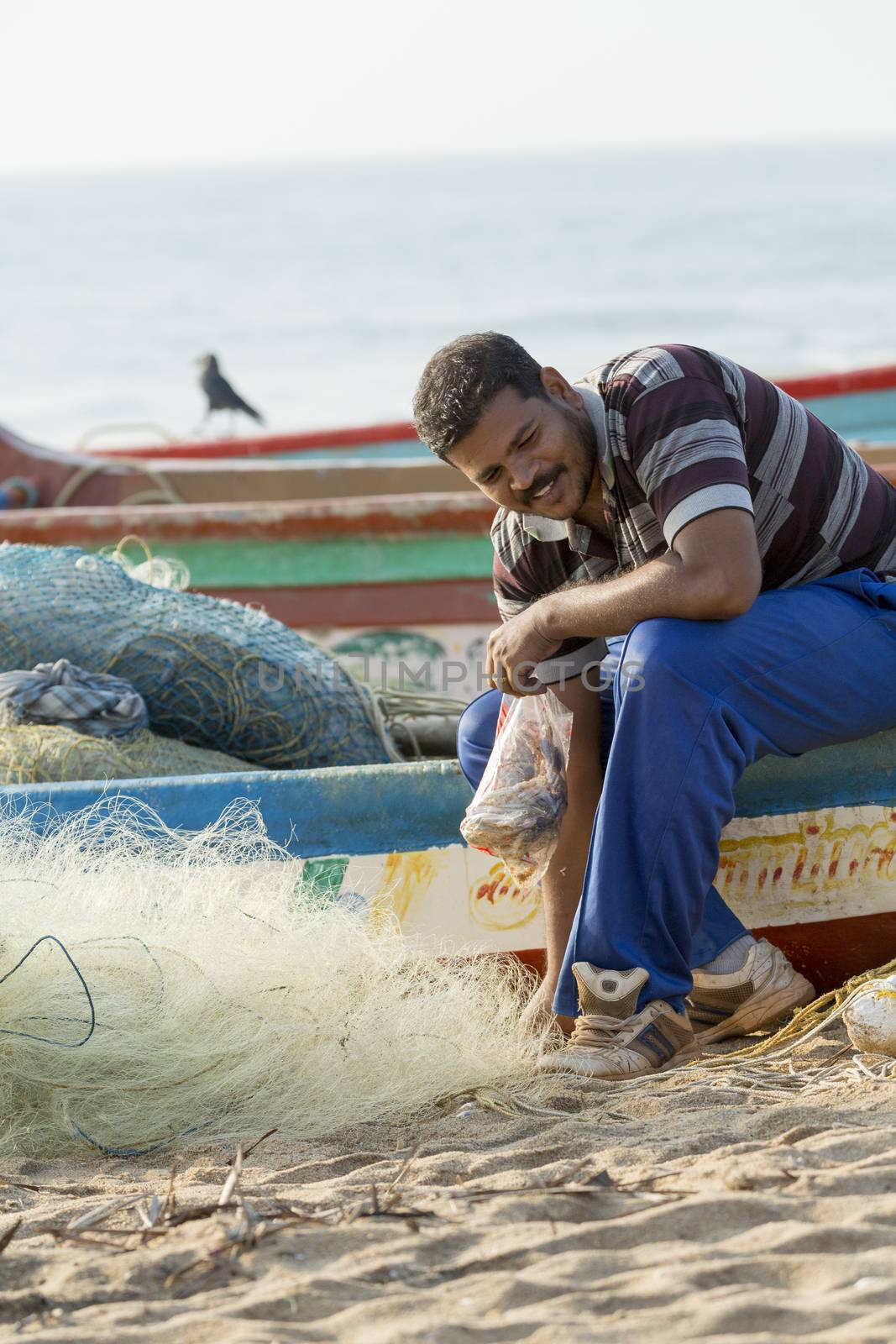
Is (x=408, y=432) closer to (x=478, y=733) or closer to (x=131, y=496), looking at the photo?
(x=131, y=496)

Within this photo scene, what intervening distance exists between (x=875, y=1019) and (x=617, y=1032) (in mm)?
512

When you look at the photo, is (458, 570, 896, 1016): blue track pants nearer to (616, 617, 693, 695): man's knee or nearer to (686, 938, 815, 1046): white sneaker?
(616, 617, 693, 695): man's knee

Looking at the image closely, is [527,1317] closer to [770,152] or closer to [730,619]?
[730,619]

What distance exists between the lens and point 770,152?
13412cm

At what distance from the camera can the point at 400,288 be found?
51.9m

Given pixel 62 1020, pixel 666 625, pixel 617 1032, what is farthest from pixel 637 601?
pixel 62 1020

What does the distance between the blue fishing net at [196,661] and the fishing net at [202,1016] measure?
45.0 inches

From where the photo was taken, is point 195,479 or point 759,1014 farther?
point 195,479

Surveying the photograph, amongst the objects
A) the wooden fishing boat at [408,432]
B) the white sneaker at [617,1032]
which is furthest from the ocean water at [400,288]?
the white sneaker at [617,1032]

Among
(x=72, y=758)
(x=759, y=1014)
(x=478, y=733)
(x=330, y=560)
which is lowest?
(x=759, y=1014)

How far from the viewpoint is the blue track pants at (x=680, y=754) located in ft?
9.16

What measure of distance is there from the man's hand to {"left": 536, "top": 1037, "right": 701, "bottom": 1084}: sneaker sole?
31.5 inches

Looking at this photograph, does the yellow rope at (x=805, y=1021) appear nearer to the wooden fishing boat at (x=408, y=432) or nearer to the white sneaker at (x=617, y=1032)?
the white sneaker at (x=617, y=1032)

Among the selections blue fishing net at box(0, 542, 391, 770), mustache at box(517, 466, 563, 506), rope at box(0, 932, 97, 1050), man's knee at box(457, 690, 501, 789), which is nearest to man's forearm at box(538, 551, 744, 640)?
mustache at box(517, 466, 563, 506)
